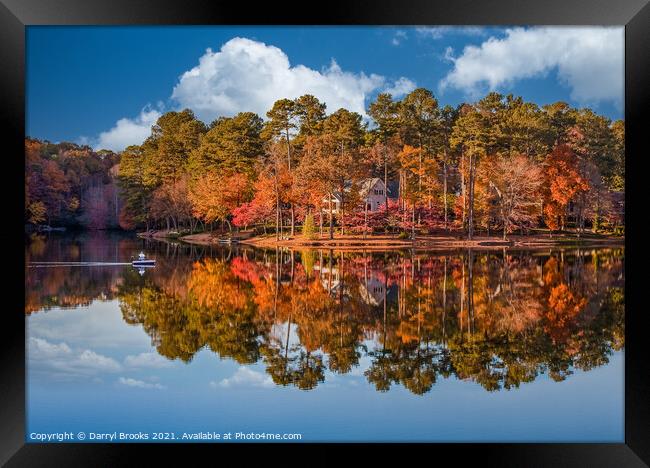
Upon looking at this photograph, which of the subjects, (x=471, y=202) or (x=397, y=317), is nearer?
(x=397, y=317)

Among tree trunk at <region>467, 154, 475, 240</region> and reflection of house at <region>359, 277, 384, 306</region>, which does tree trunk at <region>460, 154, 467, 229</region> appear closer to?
tree trunk at <region>467, 154, 475, 240</region>

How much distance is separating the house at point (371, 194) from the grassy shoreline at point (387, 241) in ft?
3.02

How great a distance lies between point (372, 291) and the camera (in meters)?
9.80

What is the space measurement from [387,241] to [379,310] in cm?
796

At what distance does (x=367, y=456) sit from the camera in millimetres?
5215

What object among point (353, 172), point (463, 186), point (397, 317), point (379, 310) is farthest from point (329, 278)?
point (353, 172)

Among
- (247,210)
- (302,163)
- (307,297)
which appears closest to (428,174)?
(302,163)

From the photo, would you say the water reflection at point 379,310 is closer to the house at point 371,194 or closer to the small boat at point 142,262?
the small boat at point 142,262

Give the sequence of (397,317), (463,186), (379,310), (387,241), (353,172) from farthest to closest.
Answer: (353,172)
(387,241)
(463,186)
(379,310)
(397,317)

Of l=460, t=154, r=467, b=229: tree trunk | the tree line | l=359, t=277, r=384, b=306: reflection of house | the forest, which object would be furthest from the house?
l=359, t=277, r=384, b=306: reflection of house

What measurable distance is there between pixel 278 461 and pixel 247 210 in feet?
36.2

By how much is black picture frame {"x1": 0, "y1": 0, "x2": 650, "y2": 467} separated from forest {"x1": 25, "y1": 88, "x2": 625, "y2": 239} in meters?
4.23

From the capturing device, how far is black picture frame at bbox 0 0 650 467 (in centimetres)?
536

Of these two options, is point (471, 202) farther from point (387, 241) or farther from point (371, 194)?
point (371, 194)
